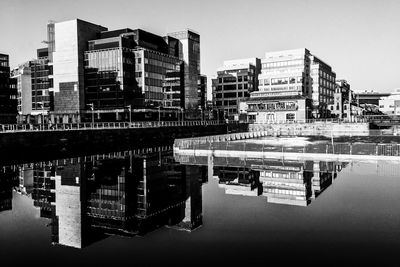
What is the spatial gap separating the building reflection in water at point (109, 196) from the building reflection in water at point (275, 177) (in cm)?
304

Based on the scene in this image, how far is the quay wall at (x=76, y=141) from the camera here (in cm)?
5928

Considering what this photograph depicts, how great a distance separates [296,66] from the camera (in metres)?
168

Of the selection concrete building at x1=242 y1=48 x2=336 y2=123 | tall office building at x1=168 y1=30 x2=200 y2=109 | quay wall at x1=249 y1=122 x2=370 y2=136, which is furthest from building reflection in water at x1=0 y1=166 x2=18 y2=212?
tall office building at x1=168 y1=30 x2=200 y2=109

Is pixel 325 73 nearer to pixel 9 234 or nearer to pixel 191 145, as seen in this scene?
pixel 191 145

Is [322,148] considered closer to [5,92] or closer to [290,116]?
[290,116]

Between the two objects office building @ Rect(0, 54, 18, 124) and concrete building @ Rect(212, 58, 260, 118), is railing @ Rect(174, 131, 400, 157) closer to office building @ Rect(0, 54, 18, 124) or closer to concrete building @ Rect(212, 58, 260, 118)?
office building @ Rect(0, 54, 18, 124)

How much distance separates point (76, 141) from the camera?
7000 cm

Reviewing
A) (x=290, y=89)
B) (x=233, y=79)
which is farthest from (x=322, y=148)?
(x=233, y=79)

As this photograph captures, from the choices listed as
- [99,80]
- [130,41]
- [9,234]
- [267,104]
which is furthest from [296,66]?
[9,234]

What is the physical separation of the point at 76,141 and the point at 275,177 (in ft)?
153

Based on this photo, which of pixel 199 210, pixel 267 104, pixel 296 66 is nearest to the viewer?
pixel 199 210

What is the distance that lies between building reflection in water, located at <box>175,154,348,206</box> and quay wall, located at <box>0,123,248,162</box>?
28333 millimetres

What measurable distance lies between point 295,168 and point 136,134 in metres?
50.9

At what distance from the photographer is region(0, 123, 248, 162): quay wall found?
59.3 meters
